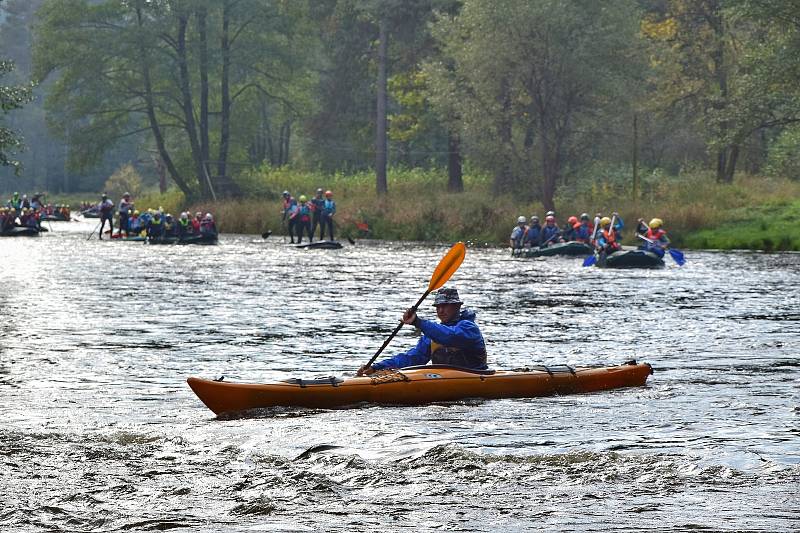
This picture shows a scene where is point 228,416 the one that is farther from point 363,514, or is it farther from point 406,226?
point 406,226

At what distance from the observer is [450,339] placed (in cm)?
1189

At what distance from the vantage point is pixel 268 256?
36219 mm

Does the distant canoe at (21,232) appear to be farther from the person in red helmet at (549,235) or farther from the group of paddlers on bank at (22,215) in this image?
the person in red helmet at (549,235)

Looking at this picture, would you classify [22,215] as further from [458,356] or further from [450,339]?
[450,339]

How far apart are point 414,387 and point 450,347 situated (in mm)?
678

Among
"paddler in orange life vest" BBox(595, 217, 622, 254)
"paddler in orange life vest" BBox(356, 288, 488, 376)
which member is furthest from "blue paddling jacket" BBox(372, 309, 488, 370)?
"paddler in orange life vest" BBox(595, 217, 622, 254)

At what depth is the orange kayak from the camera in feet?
36.1

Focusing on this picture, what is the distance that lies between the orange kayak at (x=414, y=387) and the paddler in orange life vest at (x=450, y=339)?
8.6 inches

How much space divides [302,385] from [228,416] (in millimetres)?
688

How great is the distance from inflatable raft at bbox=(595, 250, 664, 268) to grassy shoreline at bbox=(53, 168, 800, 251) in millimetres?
7165

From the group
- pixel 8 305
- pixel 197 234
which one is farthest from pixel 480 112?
pixel 8 305

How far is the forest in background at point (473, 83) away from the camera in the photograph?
44500 mm

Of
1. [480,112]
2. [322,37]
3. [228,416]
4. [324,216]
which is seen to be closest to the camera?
[228,416]

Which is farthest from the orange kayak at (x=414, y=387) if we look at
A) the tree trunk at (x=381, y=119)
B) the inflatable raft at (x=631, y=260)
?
the tree trunk at (x=381, y=119)
